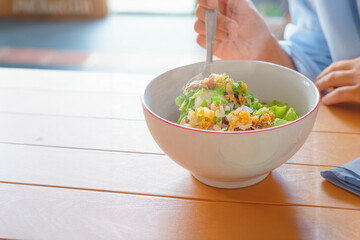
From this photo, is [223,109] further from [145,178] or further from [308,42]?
[308,42]

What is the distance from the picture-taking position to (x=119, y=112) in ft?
3.06

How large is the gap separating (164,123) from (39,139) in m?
0.35

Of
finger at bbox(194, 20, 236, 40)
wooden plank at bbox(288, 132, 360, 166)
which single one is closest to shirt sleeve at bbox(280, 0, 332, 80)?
finger at bbox(194, 20, 236, 40)

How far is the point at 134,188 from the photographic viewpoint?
67 cm

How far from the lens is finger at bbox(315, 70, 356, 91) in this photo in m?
0.94

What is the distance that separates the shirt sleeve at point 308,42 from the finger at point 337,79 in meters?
0.12

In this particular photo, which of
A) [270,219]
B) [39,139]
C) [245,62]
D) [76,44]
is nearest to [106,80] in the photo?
[39,139]

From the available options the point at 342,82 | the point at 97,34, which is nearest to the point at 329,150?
the point at 342,82

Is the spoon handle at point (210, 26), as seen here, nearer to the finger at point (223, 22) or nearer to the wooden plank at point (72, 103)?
the finger at point (223, 22)

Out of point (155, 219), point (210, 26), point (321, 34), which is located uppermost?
point (210, 26)

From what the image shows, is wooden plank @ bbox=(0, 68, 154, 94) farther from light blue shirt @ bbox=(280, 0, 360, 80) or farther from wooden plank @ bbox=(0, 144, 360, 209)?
light blue shirt @ bbox=(280, 0, 360, 80)

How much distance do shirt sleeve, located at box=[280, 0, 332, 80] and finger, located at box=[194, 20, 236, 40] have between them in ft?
0.71

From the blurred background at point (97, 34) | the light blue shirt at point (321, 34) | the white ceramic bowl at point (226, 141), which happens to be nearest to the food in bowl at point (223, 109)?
the white ceramic bowl at point (226, 141)

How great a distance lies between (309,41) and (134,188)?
75 cm
